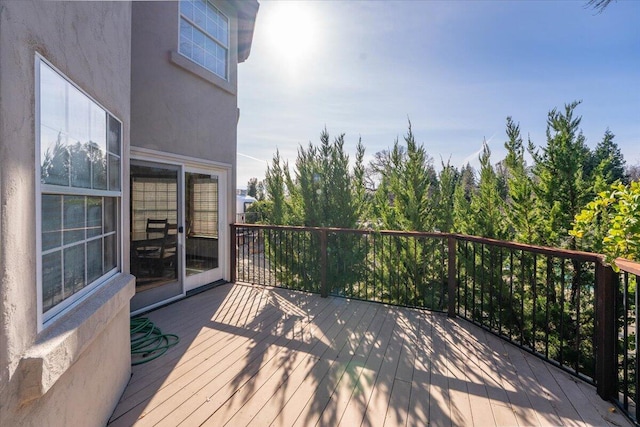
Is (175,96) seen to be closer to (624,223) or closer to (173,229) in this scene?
(173,229)

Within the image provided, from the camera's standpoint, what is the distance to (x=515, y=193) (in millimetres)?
3951

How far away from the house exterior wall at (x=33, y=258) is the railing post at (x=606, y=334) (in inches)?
119

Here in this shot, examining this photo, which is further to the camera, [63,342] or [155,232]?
[155,232]

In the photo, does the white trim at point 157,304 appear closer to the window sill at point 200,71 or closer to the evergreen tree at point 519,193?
the window sill at point 200,71

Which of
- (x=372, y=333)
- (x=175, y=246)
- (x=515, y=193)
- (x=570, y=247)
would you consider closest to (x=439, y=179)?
(x=515, y=193)

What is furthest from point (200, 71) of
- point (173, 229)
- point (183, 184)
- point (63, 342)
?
point (63, 342)

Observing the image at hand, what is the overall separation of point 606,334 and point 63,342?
307 cm

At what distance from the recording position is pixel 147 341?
104 inches

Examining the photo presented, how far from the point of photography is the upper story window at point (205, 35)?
12.7ft

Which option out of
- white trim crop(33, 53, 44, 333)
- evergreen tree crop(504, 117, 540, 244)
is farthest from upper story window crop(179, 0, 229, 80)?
evergreen tree crop(504, 117, 540, 244)

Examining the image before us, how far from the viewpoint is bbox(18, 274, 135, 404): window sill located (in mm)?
939

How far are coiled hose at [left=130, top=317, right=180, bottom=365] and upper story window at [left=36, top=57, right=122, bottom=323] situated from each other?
37.4 inches

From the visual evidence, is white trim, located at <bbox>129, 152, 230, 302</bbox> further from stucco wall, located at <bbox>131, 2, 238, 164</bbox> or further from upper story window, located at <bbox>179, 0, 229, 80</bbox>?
upper story window, located at <bbox>179, 0, 229, 80</bbox>

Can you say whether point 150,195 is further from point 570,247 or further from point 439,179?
point 570,247
